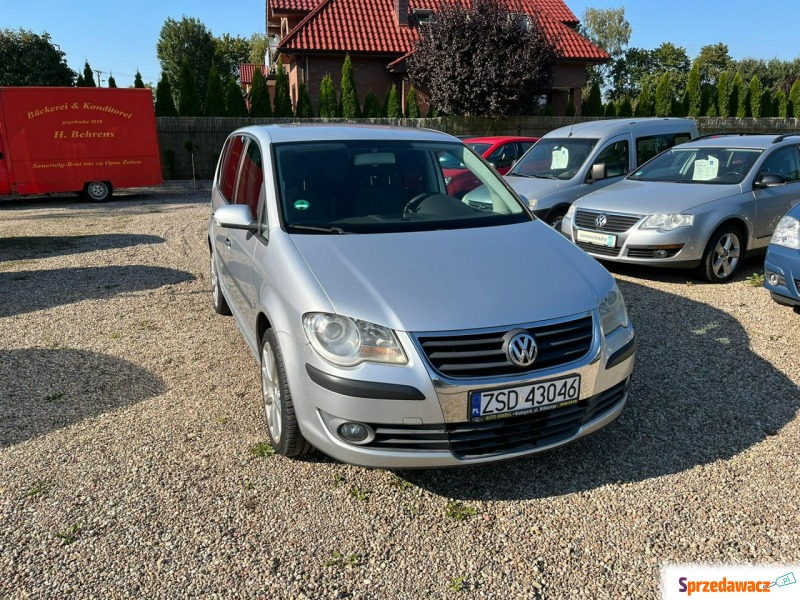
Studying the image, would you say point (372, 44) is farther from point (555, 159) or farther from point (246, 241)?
point (246, 241)

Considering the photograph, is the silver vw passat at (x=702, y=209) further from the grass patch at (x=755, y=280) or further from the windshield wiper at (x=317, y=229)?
the windshield wiper at (x=317, y=229)

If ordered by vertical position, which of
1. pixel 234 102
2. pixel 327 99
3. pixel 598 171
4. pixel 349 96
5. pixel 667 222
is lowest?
pixel 667 222

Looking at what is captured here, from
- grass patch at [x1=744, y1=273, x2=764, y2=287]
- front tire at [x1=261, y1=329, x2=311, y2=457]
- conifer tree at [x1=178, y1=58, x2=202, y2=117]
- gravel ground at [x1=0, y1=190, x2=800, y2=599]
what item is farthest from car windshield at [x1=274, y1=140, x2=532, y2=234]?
conifer tree at [x1=178, y1=58, x2=202, y2=117]

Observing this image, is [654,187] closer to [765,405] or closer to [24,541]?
[765,405]

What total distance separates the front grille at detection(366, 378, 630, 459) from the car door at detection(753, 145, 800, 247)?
5.54 metres

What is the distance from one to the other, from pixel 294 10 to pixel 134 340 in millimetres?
27286

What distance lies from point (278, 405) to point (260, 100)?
21083mm

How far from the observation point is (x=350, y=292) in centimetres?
298

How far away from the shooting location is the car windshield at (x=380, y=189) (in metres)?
3.76

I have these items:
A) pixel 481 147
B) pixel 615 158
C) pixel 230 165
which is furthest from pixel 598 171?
pixel 230 165

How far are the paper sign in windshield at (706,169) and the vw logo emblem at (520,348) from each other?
6.03 m

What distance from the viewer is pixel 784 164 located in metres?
7.70

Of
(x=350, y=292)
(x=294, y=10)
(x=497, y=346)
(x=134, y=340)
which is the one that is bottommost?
(x=134, y=340)

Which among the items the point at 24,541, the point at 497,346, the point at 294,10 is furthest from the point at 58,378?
the point at 294,10
